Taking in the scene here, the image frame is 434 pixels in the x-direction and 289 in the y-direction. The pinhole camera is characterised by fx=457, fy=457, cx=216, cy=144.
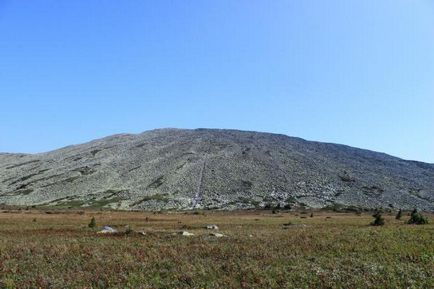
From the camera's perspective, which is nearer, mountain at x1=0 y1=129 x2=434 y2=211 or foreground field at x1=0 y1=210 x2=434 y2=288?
foreground field at x1=0 y1=210 x2=434 y2=288

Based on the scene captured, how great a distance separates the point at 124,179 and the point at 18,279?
14404cm

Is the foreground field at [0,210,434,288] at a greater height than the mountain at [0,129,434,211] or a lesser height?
lesser

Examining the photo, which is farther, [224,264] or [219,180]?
[219,180]

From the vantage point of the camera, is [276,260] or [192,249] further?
[192,249]

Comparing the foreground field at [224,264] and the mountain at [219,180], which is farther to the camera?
the mountain at [219,180]

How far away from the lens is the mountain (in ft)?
440

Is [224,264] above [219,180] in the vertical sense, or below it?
below

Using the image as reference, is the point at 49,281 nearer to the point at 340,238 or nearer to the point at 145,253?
the point at 145,253

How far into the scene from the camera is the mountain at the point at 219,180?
13412cm

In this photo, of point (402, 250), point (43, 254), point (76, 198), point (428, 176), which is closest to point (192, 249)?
point (43, 254)

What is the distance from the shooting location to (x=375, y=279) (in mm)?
18984

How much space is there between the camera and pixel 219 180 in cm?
15638

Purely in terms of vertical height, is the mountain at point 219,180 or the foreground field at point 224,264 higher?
the mountain at point 219,180

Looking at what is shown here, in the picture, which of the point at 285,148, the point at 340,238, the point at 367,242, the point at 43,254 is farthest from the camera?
the point at 285,148
